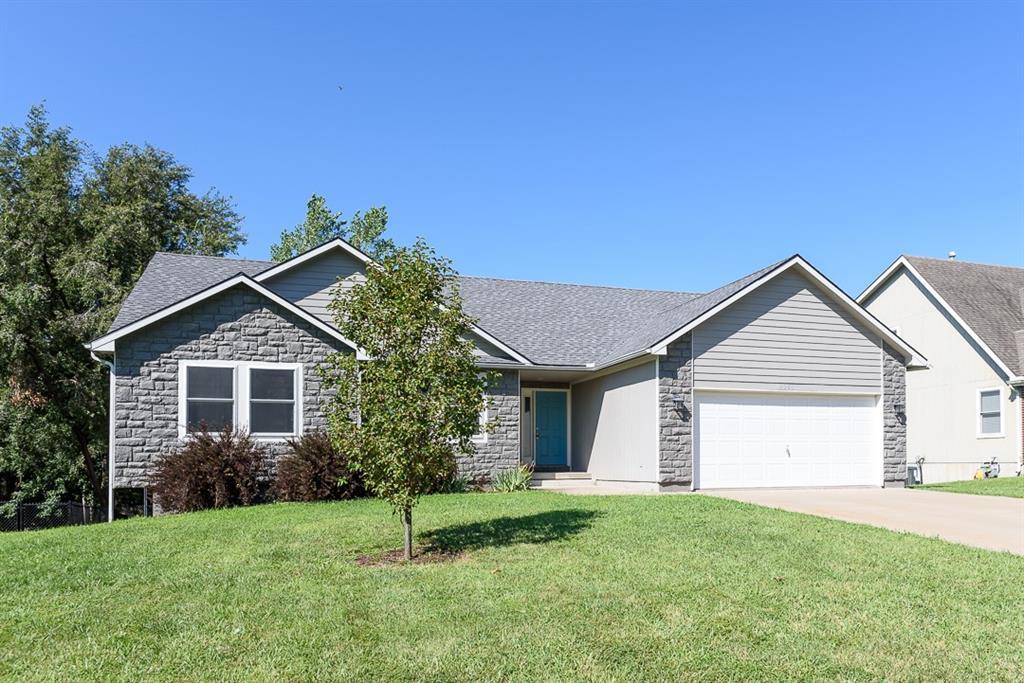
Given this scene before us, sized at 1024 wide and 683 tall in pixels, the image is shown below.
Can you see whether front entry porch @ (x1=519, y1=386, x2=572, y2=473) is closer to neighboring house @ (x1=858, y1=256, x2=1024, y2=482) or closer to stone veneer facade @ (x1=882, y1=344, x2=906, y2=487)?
stone veneer facade @ (x1=882, y1=344, x2=906, y2=487)

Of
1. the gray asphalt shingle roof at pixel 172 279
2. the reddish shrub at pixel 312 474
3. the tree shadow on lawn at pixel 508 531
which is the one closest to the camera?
the tree shadow on lawn at pixel 508 531

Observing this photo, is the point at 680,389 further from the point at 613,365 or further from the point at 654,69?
the point at 654,69

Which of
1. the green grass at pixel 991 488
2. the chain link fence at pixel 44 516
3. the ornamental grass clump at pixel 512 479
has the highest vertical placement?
the ornamental grass clump at pixel 512 479

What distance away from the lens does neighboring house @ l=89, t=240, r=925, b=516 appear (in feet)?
47.6

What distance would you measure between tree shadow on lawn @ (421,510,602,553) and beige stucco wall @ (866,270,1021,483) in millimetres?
17076

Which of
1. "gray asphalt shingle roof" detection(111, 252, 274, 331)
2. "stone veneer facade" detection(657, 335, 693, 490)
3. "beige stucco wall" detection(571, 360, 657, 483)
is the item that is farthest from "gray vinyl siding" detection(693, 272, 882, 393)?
"gray asphalt shingle roof" detection(111, 252, 274, 331)

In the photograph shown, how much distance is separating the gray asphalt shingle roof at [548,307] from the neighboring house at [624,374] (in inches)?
3.2

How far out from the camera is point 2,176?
2764cm

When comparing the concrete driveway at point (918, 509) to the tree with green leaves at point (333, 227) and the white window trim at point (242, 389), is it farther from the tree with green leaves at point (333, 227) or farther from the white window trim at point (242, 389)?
the tree with green leaves at point (333, 227)

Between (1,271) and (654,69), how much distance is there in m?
17.6

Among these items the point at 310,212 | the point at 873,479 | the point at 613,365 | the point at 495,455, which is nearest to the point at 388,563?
the point at 495,455

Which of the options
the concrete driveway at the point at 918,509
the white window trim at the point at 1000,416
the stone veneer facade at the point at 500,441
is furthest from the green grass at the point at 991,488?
the stone veneer facade at the point at 500,441

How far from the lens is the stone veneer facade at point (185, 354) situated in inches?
558

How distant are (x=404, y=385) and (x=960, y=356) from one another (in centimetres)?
2174
